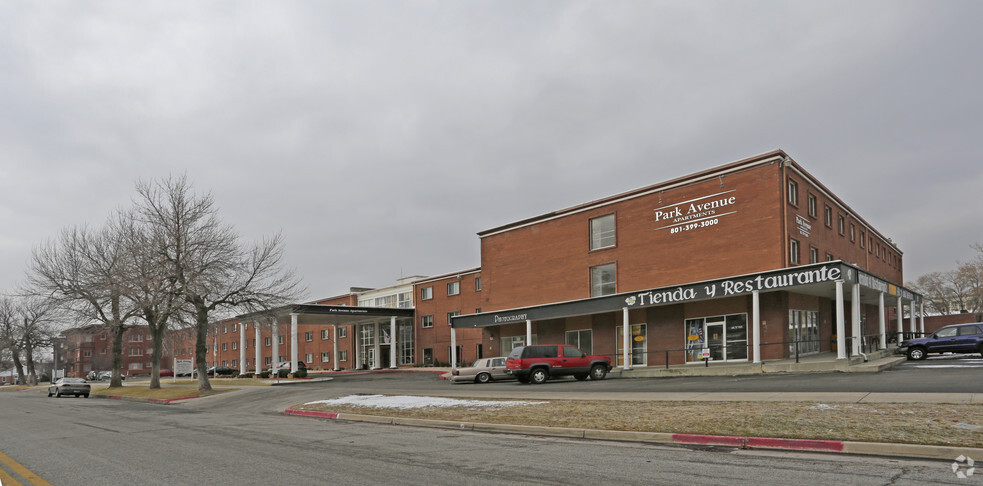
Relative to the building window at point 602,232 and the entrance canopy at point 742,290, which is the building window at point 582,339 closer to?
the entrance canopy at point 742,290

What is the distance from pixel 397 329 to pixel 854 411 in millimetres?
53723

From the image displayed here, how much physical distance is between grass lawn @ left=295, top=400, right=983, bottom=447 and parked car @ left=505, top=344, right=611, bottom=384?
11141 mm

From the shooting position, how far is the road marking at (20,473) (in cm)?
861

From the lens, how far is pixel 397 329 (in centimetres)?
6359

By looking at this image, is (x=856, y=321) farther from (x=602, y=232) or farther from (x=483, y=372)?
(x=483, y=372)

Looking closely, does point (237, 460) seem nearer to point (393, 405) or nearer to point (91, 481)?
point (91, 481)

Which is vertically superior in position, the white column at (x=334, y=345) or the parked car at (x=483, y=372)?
the parked car at (x=483, y=372)

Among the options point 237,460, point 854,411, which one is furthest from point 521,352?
point 237,460

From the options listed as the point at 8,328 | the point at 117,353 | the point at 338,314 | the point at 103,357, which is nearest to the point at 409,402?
the point at 338,314

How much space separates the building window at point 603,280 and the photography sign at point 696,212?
13.5 feet

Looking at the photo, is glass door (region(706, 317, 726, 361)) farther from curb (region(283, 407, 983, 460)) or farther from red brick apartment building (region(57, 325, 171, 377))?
red brick apartment building (region(57, 325, 171, 377))

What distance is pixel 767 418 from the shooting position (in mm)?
12422

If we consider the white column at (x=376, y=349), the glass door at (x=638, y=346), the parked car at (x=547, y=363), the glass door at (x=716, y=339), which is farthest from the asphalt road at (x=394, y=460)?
the white column at (x=376, y=349)

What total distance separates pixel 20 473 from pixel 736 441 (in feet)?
36.1
